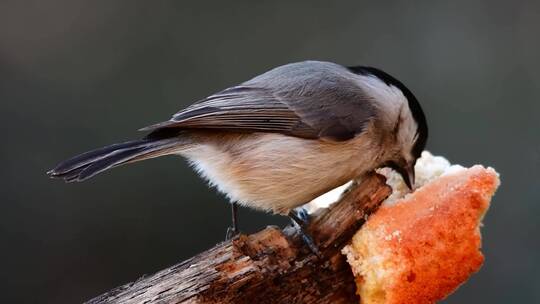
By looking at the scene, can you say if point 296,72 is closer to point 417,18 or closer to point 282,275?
point 282,275

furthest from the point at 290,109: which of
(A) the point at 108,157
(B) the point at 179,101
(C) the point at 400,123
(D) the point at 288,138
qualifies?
(B) the point at 179,101

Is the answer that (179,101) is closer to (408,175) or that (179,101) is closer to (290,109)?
(290,109)

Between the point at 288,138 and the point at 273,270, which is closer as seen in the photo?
the point at 273,270

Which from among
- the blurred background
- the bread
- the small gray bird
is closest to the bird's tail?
the small gray bird

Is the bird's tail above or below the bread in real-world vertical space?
above

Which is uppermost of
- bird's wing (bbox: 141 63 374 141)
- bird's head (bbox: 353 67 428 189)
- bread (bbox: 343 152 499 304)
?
bird's wing (bbox: 141 63 374 141)

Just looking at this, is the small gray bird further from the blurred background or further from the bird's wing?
the blurred background
